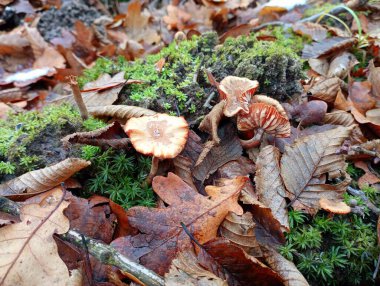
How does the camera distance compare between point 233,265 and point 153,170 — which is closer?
point 233,265

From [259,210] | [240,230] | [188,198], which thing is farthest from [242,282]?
[188,198]

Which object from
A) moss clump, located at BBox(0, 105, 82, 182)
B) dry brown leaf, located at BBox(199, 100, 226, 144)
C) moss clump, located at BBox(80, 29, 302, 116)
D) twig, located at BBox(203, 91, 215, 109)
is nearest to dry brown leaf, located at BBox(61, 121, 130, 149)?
moss clump, located at BBox(0, 105, 82, 182)

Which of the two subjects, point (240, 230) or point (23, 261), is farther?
point (240, 230)

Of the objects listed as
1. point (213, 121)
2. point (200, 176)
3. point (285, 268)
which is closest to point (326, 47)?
point (213, 121)

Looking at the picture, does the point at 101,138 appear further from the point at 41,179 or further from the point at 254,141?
the point at 254,141

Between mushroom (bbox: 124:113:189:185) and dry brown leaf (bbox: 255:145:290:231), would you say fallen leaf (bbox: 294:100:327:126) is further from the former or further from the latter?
mushroom (bbox: 124:113:189:185)

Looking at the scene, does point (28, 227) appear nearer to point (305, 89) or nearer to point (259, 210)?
point (259, 210)
